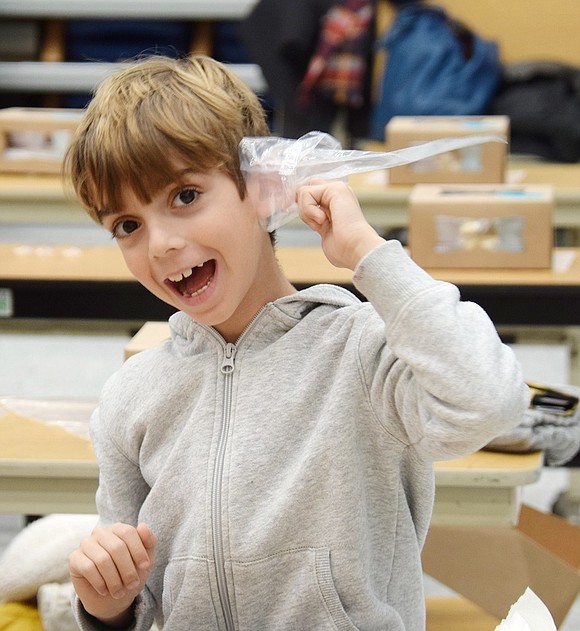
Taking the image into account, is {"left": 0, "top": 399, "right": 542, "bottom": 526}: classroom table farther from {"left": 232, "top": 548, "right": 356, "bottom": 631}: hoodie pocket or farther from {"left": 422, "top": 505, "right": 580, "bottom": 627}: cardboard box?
{"left": 232, "top": 548, "right": 356, "bottom": 631}: hoodie pocket

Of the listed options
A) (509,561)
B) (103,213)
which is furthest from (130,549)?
(509,561)

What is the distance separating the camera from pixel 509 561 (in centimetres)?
187

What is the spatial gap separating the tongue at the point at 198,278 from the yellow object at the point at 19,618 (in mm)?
614

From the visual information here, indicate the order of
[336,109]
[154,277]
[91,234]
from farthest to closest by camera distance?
1. [91,234]
2. [336,109]
3. [154,277]

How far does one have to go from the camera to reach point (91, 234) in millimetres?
6266

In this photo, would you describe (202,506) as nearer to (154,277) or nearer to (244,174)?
(154,277)

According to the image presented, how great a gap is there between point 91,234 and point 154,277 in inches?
206

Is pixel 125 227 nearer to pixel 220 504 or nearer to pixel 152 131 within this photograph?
pixel 152 131

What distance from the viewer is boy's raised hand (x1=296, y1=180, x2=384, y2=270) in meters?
1.03

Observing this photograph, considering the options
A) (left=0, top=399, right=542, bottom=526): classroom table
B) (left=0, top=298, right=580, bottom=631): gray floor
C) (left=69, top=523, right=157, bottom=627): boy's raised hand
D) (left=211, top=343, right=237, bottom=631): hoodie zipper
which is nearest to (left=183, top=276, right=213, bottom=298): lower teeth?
(left=211, top=343, right=237, bottom=631): hoodie zipper

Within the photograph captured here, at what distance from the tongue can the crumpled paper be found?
432 millimetres

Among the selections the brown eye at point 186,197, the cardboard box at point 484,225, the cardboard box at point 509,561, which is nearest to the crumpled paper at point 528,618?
the brown eye at point 186,197

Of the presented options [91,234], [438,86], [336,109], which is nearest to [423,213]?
[438,86]

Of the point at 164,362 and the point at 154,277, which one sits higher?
the point at 154,277
